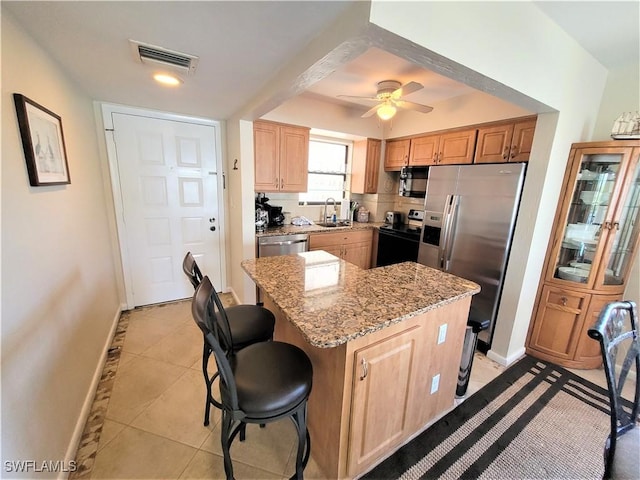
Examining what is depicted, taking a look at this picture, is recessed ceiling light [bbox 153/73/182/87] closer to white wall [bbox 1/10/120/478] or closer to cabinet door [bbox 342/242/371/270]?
white wall [bbox 1/10/120/478]

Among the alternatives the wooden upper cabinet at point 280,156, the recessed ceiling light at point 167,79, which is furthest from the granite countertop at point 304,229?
the recessed ceiling light at point 167,79

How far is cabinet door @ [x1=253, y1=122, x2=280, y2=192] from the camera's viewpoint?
10.1ft

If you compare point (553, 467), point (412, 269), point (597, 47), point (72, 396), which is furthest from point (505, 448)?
point (597, 47)

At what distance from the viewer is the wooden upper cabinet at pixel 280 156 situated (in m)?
3.11

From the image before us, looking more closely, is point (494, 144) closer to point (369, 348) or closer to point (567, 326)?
point (567, 326)

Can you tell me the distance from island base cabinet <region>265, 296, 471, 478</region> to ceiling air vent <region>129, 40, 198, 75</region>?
5.02 feet

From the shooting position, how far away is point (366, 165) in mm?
3867

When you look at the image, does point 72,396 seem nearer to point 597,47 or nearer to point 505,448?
point 505,448

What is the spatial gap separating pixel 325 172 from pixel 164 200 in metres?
2.24

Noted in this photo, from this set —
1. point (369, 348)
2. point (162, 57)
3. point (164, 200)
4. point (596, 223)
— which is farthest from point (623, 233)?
point (164, 200)

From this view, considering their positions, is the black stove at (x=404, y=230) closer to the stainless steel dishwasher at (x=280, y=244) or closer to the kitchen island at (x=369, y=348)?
the stainless steel dishwasher at (x=280, y=244)

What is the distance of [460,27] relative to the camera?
1243 mm

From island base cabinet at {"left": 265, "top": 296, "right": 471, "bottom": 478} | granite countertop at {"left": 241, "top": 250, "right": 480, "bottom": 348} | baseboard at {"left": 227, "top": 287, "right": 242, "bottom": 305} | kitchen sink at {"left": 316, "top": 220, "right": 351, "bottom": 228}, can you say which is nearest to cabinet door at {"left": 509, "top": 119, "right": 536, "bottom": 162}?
granite countertop at {"left": 241, "top": 250, "right": 480, "bottom": 348}

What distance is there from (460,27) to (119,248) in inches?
140
